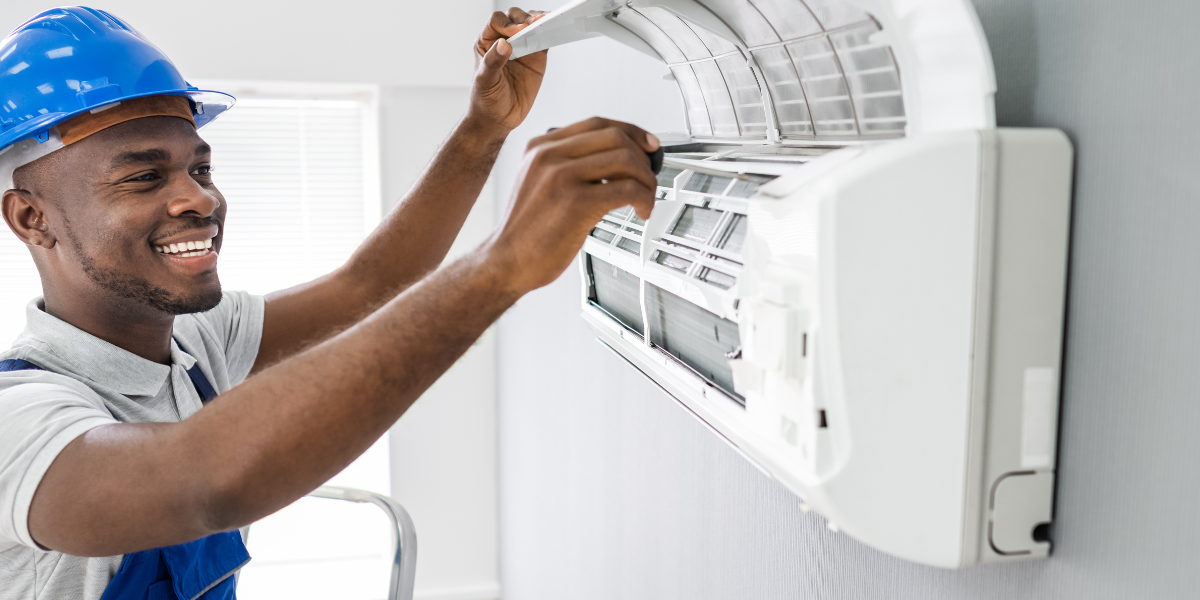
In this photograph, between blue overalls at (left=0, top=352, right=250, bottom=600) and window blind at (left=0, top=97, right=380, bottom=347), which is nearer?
blue overalls at (left=0, top=352, right=250, bottom=600)

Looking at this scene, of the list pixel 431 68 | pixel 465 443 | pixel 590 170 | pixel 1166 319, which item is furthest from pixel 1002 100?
pixel 465 443

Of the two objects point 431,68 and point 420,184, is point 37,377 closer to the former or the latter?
point 420,184

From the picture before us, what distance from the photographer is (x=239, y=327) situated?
5.29ft

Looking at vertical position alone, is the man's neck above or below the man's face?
below

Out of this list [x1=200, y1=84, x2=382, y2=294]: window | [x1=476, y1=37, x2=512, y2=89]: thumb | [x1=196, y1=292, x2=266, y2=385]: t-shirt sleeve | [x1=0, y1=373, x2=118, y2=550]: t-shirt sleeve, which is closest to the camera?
[x1=0, y1=373, x2=118, y2=550]: t-shirt sleeve

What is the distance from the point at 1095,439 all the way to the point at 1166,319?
0.10 m

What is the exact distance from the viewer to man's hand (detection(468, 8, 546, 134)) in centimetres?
111

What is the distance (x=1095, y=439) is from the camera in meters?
0.54

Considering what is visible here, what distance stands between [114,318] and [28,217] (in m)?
0.20

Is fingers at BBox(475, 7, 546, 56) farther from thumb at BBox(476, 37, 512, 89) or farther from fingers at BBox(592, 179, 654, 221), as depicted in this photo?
fingers at BBox(592, 179, 654, 221)

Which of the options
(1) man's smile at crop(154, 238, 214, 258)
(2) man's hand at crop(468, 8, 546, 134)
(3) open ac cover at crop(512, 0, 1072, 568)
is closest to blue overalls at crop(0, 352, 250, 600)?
(1) man's smile at crop(154, 238, 214, 258)

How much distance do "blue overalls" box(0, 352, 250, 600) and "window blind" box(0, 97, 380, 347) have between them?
6.47 feet

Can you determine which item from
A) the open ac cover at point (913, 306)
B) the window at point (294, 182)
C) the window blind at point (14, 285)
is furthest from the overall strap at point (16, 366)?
the window blind at point (14, 285)

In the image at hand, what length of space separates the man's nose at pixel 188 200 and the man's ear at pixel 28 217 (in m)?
0.20
